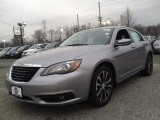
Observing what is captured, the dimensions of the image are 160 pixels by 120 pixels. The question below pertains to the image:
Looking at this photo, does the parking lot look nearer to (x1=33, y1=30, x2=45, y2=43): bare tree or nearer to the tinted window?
the tinted window

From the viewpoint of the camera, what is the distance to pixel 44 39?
6850 centimetres

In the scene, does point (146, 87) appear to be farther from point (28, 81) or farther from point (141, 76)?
point (28, 81)

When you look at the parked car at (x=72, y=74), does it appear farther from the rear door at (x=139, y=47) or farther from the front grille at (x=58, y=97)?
the rear door at (x=139, y=47)

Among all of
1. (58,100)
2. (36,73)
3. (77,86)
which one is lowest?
(58,100)

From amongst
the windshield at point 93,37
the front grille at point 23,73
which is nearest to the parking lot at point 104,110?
the front grille at point 23,73

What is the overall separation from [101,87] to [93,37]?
1.32 metres

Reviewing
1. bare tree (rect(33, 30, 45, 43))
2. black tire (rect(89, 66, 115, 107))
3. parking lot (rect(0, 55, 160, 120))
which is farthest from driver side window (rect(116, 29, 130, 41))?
bare tree (rect(33, 30, 45, 43))

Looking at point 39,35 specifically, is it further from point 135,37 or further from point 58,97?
point 58,97

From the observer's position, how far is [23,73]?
360 cm

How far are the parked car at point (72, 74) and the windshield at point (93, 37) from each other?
0.02 metres

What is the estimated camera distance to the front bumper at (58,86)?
3.27 metres

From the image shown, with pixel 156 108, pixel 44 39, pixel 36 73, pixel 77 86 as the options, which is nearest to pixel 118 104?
pixel 156 108

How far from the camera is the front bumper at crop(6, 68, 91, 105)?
10.7 feet

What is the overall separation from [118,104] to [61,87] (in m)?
1.29
